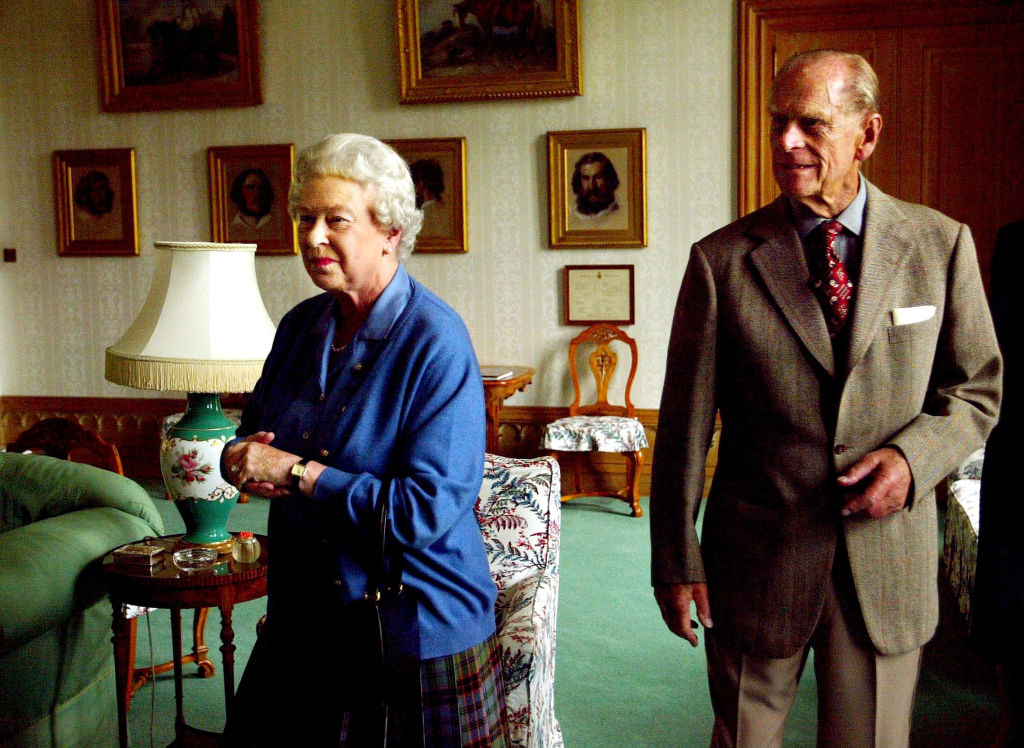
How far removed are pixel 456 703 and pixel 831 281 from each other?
1062mm

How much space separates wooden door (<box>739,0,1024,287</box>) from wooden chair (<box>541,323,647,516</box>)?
5.52 ft

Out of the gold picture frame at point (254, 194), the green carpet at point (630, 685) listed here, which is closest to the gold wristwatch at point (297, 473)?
the green carpet at point (630, 685)

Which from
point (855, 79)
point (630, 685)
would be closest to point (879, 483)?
point (855, 79)

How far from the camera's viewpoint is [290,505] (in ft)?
6.22

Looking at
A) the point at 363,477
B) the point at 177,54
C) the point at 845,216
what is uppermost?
the point at 177,54

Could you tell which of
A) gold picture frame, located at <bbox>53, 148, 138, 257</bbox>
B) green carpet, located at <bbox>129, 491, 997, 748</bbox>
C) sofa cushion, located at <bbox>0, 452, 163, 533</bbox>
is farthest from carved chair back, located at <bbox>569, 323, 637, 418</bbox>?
sofa cushion, located at <bbox>0, 452, 163, 533</bbox>

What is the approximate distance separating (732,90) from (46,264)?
16.6 ft

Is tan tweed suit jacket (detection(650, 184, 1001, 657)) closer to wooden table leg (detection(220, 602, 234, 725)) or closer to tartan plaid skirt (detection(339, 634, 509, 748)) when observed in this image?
tartan plaid skirt (detection(339, 634, 509, 748))

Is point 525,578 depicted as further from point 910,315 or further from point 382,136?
point 382,136

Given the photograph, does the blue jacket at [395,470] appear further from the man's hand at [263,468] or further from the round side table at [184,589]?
the round side table at [184,589]

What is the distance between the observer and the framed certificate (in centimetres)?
632

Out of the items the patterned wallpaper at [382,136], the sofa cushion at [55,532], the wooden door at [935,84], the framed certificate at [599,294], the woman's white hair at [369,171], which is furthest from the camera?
the framed certificate at [599,294]

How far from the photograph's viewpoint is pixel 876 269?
1661mm

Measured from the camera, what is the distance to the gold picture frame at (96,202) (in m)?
7.02
